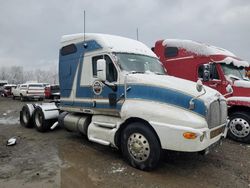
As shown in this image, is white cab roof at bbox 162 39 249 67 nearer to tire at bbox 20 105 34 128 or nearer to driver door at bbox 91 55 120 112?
driver door at bbox 91 55 120 112

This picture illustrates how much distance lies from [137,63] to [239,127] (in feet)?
12.9

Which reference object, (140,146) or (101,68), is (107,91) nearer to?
(101,68)

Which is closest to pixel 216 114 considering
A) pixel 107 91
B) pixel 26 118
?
pixel 107 91

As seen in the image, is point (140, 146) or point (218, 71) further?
point (218, 71)

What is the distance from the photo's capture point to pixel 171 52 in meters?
9.49

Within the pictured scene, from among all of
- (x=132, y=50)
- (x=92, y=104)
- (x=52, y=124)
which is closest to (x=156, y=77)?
(x=132, y=50)

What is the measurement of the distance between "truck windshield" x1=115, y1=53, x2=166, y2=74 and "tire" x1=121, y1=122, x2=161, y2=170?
4.56 feet

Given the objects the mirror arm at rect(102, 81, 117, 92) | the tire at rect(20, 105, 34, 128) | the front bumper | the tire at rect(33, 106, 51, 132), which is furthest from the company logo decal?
the tire at rect(20, 105, 34, 128)

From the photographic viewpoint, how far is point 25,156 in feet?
20.9

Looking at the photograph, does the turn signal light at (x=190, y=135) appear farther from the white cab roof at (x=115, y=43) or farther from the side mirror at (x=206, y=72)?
the side mirror at (x=206, y=72)

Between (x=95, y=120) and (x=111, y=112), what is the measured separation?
73 cm

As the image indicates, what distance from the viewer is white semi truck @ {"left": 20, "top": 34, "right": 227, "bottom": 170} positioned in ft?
15.9

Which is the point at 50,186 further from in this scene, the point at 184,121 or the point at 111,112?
the point at 184,121

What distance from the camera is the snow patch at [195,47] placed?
871 cm
